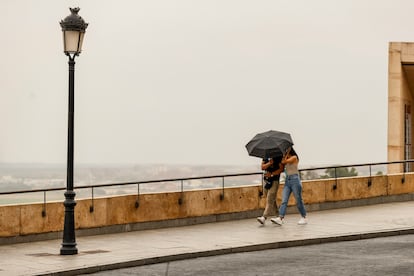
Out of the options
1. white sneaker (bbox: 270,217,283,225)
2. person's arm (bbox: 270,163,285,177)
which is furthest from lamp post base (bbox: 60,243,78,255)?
person's arm (bbox: 270,163,285,177)

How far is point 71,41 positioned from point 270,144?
5076 millimetres

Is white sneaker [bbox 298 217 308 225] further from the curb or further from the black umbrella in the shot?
the curb

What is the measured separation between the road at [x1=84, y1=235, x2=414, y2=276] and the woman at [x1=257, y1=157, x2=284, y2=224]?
3.07 meters

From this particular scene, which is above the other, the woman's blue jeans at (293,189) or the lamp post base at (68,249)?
the woman's blue jeans at (293,189)

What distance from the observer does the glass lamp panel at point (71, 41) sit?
16578 mm

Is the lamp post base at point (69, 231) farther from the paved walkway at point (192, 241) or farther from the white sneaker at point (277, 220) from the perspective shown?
the white sneaker at point (277, 220)

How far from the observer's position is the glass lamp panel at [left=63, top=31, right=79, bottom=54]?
1658 centimetres

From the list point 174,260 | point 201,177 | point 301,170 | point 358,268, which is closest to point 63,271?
point 174,260

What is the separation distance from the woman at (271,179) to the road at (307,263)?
10.1 feet

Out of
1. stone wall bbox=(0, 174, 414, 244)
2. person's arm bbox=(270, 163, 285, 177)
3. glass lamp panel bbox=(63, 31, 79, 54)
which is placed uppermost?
glass lamp panel bbox=(63, 31, 79, 54)

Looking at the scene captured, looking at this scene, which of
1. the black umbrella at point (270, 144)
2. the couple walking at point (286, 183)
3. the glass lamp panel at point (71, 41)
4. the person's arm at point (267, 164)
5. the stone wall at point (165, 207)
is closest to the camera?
the glass lamp panel at point (71, 41)

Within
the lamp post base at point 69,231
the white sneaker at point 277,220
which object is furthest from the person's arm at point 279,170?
the lamp post base at point 69,231

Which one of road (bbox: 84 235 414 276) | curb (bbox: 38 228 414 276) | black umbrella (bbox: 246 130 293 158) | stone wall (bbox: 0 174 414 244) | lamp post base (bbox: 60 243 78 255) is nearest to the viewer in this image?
road (bbox: 84 235 414 276)

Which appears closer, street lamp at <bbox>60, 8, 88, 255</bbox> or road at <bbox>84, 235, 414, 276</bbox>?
road at <bbox>84, 235, 414, 276</bbox>
